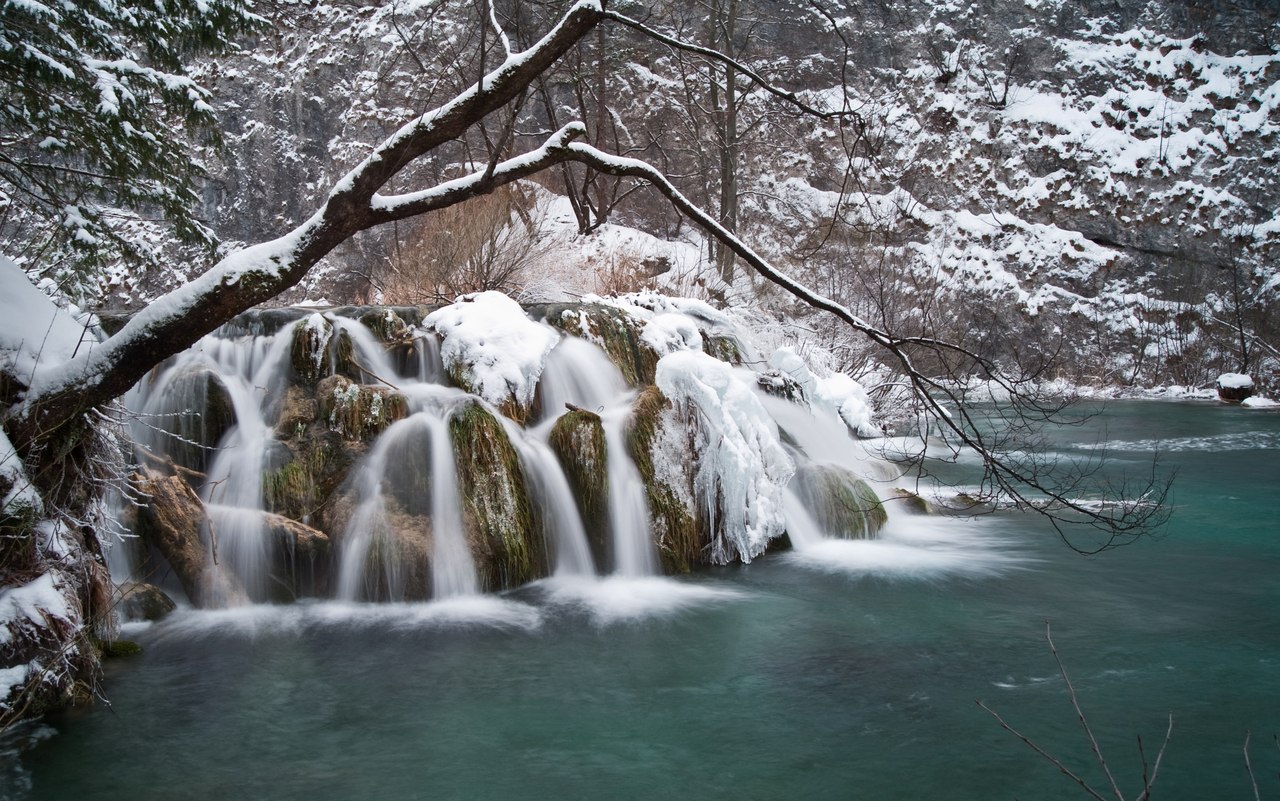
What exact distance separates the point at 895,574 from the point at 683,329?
12.7ft

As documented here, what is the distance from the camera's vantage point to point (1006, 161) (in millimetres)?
26875

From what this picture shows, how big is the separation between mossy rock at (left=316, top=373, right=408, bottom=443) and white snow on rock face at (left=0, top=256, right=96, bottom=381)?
2717 mm

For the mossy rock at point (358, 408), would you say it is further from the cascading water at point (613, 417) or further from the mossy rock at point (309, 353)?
the cascading water at point (613, 417)

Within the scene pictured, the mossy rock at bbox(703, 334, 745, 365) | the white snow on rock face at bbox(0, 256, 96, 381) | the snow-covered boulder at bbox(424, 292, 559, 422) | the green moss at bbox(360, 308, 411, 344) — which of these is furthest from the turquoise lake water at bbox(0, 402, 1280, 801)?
the mossy rock at bbox(703, 334, 745, 365)

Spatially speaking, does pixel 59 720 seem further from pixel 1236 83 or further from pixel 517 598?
pixel 1236 83

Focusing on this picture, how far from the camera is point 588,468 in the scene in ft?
23.9

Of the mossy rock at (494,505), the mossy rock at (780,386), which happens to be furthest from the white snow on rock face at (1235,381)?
the mossy rock at (494,505)

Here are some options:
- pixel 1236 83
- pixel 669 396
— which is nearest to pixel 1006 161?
pixel 1236 83

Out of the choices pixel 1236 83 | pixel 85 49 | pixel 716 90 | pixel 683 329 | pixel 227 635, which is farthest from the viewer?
pixel 1236 83

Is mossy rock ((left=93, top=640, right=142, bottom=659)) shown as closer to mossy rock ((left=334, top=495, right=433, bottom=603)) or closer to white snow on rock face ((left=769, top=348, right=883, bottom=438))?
mossy rock ((left=334, top=495, right=433, bottom=603))

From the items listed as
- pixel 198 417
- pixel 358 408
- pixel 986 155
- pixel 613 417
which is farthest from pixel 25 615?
pixel 986 155

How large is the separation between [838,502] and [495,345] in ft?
11.9

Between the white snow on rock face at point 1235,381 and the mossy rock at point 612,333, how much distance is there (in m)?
16.9

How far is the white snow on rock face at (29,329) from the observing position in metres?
4.14
